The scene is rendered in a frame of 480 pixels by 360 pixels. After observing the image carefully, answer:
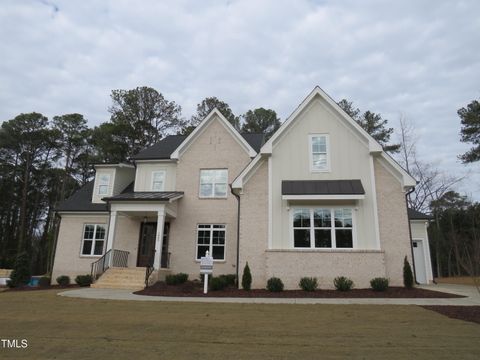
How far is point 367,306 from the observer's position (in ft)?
32.0

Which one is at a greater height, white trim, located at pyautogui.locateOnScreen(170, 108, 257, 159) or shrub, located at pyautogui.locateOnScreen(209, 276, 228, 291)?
white trim, located at pyautogui.locateOnScreen(170, 108, 257, 159)

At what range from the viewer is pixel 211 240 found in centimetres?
1900

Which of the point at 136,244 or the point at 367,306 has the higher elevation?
the point at 136,244

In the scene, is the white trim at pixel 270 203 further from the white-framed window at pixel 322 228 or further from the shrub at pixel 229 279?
the shrub at pixel 229 279

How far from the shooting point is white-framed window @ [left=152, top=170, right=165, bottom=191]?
68.9 ft

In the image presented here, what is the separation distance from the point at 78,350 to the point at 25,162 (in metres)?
39.9

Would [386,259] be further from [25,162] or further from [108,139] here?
[25,162]

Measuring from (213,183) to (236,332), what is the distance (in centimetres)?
1374

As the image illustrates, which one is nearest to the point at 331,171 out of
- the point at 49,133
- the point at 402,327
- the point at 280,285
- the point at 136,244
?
the point at 280,285

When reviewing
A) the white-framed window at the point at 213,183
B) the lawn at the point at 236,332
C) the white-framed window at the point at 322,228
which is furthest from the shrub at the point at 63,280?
the white-framed window at the point at 322,228

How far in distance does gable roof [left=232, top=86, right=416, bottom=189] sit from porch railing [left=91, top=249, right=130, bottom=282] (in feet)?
26.2

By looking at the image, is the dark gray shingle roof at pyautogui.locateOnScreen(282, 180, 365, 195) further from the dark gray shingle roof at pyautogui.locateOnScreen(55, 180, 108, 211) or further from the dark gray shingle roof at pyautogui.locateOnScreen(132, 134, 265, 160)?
the dark gray shingle roof at pyautogui.locateOnScreen(55, 180, 108, 211)

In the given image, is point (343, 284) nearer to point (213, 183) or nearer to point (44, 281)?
point (213, 183)

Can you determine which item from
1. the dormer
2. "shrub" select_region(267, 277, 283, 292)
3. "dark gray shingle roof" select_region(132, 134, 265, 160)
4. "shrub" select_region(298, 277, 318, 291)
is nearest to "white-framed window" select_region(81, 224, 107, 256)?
the dormer
